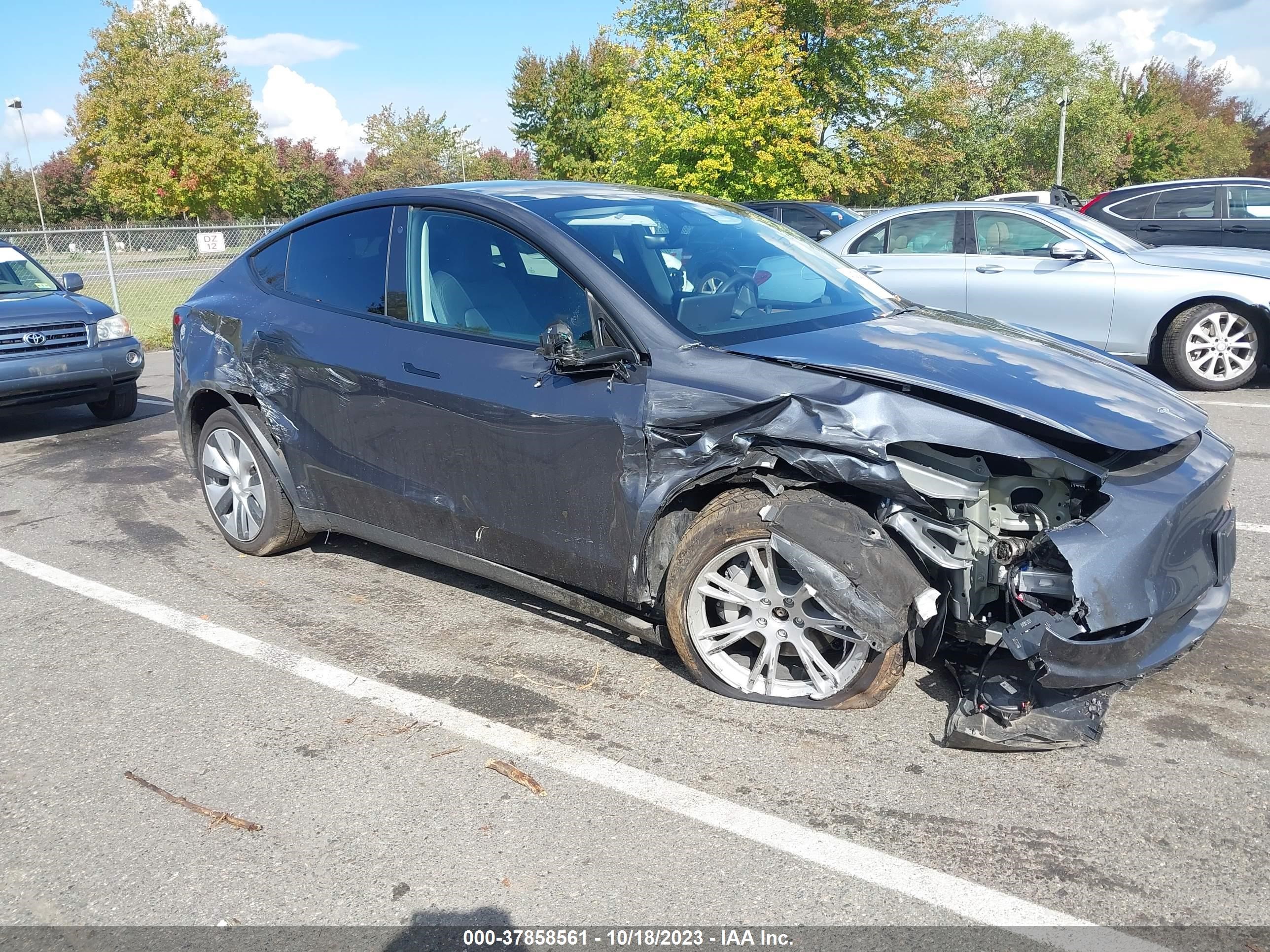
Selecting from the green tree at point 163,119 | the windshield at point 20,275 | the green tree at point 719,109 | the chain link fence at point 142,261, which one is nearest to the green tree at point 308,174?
the green tree at point 163,119

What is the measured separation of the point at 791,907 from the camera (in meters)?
2.46

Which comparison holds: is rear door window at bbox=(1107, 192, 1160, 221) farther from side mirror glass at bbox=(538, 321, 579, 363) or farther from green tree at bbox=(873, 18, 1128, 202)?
green tree at bbox=(873, 18, 1128, 202)

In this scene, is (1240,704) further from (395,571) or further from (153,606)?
(153,606)

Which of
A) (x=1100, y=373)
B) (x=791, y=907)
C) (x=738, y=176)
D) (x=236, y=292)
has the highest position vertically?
(x=738, y=176)

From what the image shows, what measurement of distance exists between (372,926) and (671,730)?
1.19m

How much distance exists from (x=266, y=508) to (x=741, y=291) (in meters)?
2.57

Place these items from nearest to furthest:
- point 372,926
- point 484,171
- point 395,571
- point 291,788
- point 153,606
A: point 372,926
point 291,788
point 153,606
point 395,571
point 484,171

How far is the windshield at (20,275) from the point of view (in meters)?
8.87

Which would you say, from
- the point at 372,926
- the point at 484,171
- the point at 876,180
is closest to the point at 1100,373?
the point at 372,926

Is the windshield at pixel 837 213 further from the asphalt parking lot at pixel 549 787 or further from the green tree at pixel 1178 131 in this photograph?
the green tree at pixel 1178 131

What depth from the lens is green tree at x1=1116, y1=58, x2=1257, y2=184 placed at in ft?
167

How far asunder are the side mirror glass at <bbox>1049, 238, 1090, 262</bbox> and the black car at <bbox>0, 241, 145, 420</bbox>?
26.3 feet

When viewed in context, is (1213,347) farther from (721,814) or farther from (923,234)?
(721,814)

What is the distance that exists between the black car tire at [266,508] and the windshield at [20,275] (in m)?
5.04
